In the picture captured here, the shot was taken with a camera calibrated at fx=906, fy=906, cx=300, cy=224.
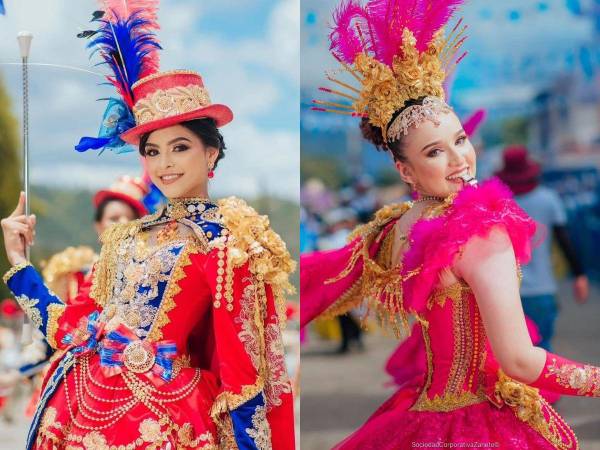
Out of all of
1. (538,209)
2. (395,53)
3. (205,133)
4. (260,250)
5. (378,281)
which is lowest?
(378,281)

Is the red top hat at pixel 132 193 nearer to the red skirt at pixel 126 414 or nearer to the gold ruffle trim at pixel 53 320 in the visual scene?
the gold ruffle trim at pixel 53 320

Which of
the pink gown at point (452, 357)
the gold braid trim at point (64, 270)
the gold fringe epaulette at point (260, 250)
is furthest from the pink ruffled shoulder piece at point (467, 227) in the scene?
the gold braid trim at point (64, 270)

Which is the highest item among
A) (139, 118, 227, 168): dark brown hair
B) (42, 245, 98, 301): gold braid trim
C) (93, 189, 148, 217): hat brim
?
(139, 118, 227, 168): dark brown hair

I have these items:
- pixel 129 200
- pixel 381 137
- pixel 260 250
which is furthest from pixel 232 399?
pixel 129 200

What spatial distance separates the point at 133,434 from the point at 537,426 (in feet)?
4.08

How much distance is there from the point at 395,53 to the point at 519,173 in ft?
10.2

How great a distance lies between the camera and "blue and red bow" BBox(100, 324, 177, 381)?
2.79 meters

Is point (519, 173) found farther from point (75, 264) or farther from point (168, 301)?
point (168, 301)

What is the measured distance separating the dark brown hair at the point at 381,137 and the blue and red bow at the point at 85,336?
111 cm

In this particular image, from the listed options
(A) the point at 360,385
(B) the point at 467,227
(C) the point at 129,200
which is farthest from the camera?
(A) the point at 360,385

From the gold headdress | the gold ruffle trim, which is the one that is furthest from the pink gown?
the gold ruffle trim

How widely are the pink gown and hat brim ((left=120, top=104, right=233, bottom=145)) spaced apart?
2.31 ft

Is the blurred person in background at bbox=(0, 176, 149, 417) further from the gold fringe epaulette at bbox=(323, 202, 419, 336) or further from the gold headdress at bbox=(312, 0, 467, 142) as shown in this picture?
the gold headdress at bbox=(312, 0, 467, 142)

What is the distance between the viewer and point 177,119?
2.87 m
